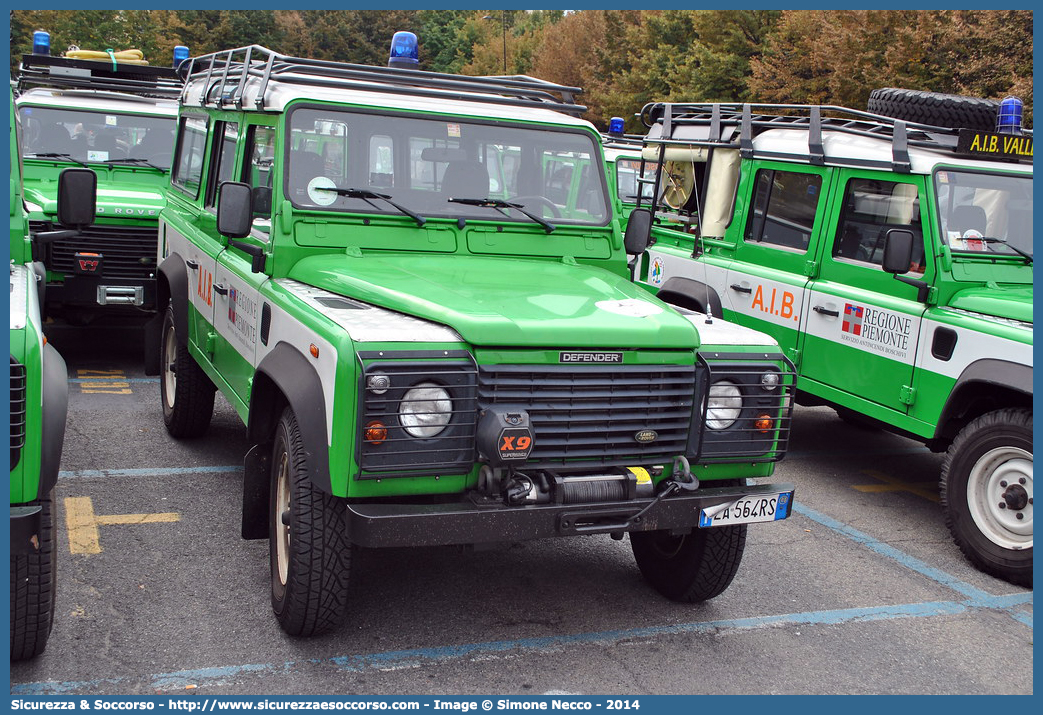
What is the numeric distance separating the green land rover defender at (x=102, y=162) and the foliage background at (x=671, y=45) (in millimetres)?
3504

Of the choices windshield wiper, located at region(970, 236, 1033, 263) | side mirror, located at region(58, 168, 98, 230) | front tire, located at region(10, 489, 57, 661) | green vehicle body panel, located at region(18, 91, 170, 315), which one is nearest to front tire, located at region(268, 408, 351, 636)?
front tire, located at region(10, 489, 57, 661)

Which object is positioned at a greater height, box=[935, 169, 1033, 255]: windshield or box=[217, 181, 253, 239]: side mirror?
box=[935, 169, 1033, 255]: windshield

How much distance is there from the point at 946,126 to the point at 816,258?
1.28 m

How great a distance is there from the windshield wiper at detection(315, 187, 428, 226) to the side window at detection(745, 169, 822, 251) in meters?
3.22

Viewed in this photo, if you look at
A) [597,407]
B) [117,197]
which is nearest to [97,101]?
[117,197]

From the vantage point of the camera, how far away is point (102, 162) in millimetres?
9969

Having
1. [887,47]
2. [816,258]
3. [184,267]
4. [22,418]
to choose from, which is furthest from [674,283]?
[887,47]

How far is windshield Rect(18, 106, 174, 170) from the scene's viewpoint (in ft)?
32.3

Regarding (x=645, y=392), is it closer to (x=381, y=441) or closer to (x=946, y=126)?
(x=381, y=441)

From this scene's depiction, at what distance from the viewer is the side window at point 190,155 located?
6723 millimetres

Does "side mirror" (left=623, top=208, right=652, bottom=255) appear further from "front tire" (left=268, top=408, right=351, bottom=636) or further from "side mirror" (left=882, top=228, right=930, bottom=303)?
"front tire" (left=268, top=408, right=351, bottom=636)

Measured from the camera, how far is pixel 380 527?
149 inches

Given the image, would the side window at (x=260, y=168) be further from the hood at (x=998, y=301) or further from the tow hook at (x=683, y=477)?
the hood at (x=998, y=301)

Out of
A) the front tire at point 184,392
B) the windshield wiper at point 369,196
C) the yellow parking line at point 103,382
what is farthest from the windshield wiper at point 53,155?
the windshield wiper at point 369,196
